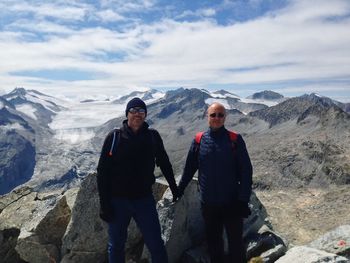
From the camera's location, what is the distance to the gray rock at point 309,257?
13.0 meters

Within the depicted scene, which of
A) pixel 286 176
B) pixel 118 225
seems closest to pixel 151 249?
pixel 118 225

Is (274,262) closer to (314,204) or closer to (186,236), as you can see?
(186,236)

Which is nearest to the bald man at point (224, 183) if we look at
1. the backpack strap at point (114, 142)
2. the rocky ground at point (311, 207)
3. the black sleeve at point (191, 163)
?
the black sleeve at point (191, 163)

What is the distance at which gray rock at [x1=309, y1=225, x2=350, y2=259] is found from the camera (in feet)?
47.8

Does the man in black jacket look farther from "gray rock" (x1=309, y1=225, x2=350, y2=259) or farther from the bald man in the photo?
"gray rock" (x1=309, y1=225, x2=350, y2=259)

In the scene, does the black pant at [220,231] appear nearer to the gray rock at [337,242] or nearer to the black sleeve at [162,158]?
the black sleeve at [162,158]

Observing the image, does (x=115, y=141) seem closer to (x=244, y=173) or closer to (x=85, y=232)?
(x=244, y=173)

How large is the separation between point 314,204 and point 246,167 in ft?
354

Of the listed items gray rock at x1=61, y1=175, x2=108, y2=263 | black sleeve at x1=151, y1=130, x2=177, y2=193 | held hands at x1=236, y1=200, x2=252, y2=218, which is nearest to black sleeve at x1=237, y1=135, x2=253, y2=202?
held hands at x1=236, y1=200, x2=252, y2=218

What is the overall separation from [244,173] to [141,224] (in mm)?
3554

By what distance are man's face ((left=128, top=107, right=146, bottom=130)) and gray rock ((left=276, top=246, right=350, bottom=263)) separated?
6309mm

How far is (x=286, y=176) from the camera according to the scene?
177 m

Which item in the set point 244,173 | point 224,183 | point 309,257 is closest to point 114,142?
point 224,183

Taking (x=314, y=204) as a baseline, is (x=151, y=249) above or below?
above
